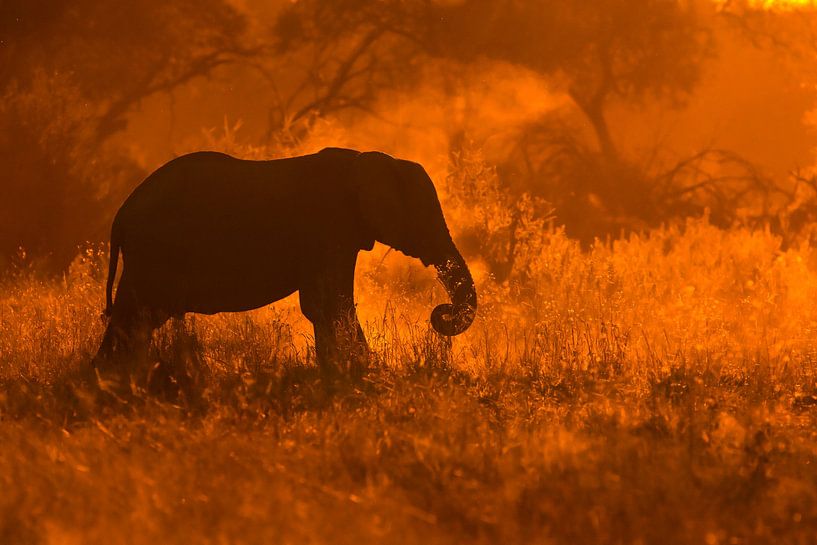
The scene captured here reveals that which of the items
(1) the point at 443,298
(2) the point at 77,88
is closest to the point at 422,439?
(1) the point at 443,298

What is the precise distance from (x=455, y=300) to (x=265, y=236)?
1.28 meters

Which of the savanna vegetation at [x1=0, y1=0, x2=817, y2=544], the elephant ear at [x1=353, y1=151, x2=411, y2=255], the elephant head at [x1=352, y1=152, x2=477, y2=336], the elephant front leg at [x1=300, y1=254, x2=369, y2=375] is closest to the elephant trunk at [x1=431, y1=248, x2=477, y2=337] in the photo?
the elephant head at [x1=352, y1=152, x2=477, y2=336]

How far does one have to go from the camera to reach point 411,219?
8531 millimetres

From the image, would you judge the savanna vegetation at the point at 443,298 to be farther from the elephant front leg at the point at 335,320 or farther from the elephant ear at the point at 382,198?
the elephant ear at the point at 382,198

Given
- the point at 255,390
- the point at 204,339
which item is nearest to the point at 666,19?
the point at 204,339

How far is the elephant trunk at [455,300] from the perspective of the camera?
316 inches

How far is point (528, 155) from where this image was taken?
84.9 feet

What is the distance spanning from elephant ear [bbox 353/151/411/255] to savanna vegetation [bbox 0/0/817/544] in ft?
2.23

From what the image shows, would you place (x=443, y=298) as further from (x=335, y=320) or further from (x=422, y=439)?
(x=422, y=439)

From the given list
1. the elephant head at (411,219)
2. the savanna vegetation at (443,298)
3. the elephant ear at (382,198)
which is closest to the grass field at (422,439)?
the savanna vegetation at (443,298)

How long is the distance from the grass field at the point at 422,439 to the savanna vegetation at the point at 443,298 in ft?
0.07

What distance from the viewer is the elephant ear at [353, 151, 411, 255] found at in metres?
8.27

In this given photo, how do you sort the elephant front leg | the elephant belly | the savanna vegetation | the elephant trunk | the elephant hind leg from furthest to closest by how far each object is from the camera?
the elephant belly
the elephant hind leg
the elephant trunk
the elephant front leg
the savanna vegetation

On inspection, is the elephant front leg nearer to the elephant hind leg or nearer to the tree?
the elephant hind leg
